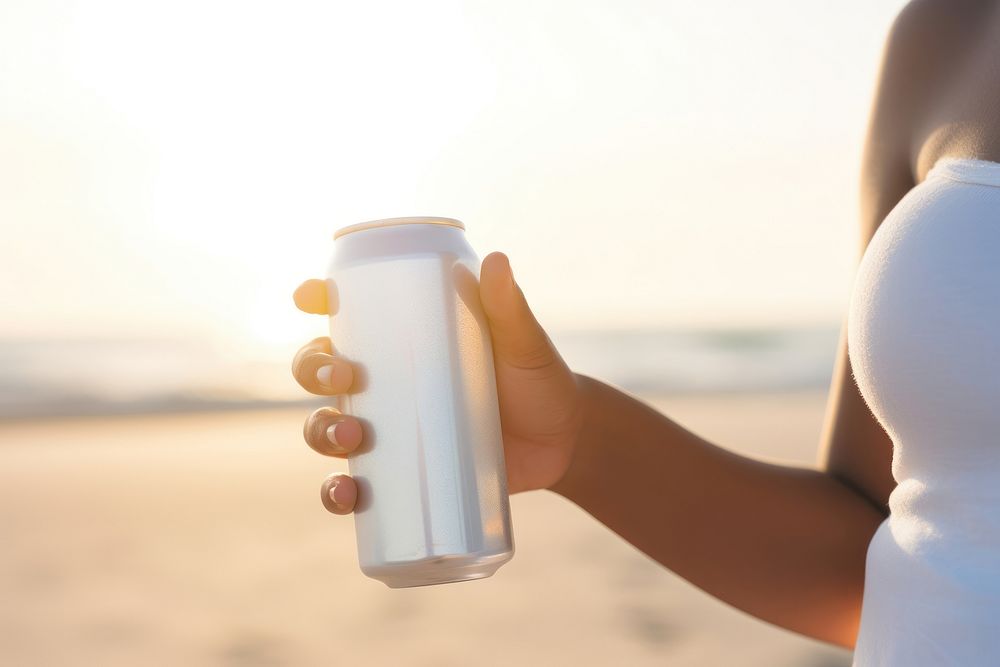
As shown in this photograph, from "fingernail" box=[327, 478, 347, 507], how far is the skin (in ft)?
0.77

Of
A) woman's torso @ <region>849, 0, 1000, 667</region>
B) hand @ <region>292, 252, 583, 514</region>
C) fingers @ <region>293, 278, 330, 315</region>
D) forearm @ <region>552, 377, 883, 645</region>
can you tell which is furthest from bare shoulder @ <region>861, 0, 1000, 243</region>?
fingers @ <region>293, 278, 330, 315</region>

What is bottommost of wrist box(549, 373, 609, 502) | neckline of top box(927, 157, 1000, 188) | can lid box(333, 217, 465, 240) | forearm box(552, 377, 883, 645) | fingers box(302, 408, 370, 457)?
forearm box(552, 377, 883, 645)

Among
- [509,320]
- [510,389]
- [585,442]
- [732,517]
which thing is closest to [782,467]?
[732,517]

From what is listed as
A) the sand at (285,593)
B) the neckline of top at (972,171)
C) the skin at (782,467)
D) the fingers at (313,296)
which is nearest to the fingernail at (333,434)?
the fingers at (313,296)

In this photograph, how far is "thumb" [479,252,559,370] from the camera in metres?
1.05

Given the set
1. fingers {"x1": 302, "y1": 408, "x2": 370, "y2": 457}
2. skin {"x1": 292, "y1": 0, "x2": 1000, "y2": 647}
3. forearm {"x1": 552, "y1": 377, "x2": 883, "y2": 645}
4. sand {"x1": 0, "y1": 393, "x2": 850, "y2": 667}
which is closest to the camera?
fingers {"x1": 302, "y1": 408, "x2": 370, "y2": 457}

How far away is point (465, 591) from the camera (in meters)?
3.48

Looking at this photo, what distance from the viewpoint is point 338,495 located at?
3.47ft

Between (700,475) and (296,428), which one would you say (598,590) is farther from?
(296,428)

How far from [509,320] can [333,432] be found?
0.21 metres

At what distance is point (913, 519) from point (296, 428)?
598 cm

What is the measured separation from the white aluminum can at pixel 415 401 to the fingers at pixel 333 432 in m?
0.01

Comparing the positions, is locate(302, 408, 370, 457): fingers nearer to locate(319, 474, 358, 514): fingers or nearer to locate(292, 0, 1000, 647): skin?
locate(319, 474, 358, 514): fingers

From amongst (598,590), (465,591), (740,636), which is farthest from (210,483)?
(740,636)
